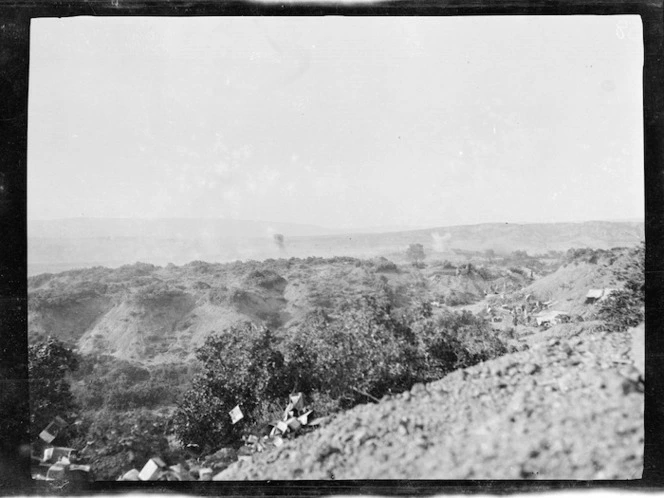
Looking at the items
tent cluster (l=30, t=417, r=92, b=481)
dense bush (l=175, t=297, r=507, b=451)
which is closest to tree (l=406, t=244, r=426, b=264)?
dense bush (l=175, t=297, r=507, b=451)

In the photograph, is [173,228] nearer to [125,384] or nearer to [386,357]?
[125,384]

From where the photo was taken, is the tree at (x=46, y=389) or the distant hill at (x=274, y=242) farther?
the distant hill at (x=274, y=242)

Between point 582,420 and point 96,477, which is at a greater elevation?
point 582,420

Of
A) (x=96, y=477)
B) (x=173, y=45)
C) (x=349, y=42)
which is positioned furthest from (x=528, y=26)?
(x=96, y=477)

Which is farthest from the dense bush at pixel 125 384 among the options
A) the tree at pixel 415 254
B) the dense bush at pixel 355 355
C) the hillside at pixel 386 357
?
the tree at pixel 415 254

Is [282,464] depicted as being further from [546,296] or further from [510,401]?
[546,296]

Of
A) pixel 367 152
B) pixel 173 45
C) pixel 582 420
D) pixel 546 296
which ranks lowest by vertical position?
pixel 582 420

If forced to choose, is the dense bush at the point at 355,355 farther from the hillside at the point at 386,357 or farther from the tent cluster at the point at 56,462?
the tent cluster at the point at 56,462
